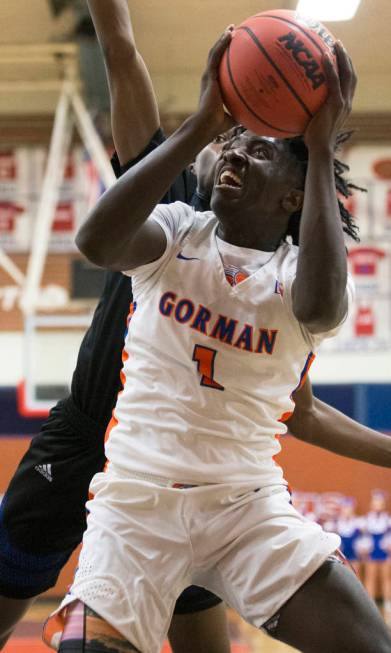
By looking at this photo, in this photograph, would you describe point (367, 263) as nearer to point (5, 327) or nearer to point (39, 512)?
point (5, 327)

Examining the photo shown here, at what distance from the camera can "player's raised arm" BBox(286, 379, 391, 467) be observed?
271 centimetres

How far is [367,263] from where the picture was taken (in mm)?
8445

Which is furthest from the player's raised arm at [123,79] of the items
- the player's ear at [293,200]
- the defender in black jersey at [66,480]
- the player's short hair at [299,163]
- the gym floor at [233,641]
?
the gym floor at [233,641]

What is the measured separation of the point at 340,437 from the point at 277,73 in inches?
46.6

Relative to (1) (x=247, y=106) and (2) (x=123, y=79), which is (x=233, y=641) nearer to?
(2) (x=123, y=79)

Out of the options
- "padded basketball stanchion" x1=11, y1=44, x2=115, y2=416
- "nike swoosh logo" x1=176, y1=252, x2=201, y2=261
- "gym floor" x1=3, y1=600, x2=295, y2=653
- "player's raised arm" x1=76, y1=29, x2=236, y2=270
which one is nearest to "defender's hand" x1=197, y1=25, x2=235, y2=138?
"player's raised arm" x1=76, y1=29, x2=236, y2=270

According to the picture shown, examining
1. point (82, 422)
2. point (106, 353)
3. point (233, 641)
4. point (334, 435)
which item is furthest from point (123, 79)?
point (233, 641)

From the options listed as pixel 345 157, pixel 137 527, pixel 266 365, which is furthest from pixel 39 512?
pixel 345 157

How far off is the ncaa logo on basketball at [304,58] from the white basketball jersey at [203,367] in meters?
0.50

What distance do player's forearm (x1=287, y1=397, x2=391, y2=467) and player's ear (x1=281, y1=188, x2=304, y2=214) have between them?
68cm

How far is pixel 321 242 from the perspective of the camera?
2.03 m

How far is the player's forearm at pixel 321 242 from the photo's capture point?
2.03m

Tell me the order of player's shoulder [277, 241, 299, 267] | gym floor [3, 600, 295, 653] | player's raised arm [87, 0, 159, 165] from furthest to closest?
1. gym floor [3, 600, 295, 653]
2. player's raised arm [87, 0, 159, 165]
3. player's shoulder [277, 241, 299, 267]

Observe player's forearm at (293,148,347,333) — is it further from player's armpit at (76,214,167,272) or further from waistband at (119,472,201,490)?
waistband at (119,472,201,490)
